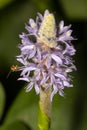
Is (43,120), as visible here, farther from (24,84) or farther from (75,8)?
(75,8)

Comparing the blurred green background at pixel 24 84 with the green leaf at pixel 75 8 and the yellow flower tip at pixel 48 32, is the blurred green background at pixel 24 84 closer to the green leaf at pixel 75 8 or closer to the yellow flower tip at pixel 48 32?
the green leaf at pixel 75 8

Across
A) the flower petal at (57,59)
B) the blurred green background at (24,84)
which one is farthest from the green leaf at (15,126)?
the flower petal at (57,59)

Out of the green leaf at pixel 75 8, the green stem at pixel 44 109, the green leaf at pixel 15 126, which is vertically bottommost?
the green leaf at pixel 15 126

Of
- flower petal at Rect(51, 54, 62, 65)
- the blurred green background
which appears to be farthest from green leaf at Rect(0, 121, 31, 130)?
flower petal at Rect(51, 54, 62, 65)

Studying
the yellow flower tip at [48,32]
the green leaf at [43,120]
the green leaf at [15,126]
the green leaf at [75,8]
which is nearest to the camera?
the yellow flower tip at [48,32]

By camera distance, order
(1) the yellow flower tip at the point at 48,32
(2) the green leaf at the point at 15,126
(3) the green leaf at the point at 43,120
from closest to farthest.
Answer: (1) the yellow flower tip at the point at 48,32, (3) the green leaf at the point at 43,120, (2) the green leaf at the point at 15,126

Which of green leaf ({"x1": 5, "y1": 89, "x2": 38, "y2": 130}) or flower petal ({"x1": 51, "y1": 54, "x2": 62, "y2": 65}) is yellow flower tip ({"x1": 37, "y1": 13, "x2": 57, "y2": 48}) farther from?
green leaf ({"x1": 5, "y1": 89, "x2": 38, "y2": 130})

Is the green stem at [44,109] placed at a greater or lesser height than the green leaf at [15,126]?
greater

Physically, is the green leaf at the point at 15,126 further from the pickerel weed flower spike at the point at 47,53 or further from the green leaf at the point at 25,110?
the pickerel weed flower spike at the point at 47,53

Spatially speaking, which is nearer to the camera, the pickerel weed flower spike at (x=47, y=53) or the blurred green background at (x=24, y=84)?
the pickerel weed flower spike at (x=47, y=53)
